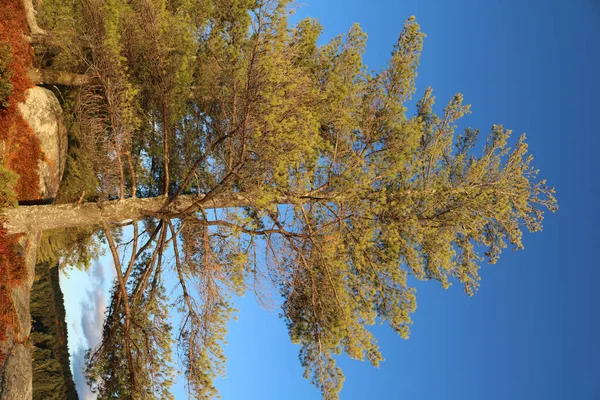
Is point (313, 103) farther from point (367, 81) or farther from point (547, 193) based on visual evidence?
point (547, 193)

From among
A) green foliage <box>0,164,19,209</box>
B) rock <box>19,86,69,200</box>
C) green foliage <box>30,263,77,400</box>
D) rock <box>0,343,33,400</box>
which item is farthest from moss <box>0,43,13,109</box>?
rock <box>0,343,33,400</box>

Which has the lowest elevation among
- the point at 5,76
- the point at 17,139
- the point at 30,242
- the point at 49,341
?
the point at 49,341

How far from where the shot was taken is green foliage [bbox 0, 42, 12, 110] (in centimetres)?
1585

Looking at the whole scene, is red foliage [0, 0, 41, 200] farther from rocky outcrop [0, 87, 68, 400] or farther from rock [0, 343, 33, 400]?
rock [0, 343, 33, 400]

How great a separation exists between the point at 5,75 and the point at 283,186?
10.5 meters

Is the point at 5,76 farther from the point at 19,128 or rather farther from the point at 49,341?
the point at 49,341

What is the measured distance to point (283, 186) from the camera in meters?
14.4

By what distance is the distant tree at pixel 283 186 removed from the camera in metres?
14.8

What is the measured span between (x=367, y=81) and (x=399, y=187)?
3991mm

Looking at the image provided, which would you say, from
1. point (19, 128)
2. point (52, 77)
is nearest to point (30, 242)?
point (19, 128)

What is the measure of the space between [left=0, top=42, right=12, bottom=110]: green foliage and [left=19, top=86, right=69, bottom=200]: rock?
0.97 m

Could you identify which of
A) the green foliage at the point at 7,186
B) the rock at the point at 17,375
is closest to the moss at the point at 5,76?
the green foliage at the point at 7,186

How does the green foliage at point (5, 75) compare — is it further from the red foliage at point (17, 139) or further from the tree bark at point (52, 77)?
the tree bark at point (52, 77)

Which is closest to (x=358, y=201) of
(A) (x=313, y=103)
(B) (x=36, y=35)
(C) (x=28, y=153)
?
(A) (x=313, y=103)
